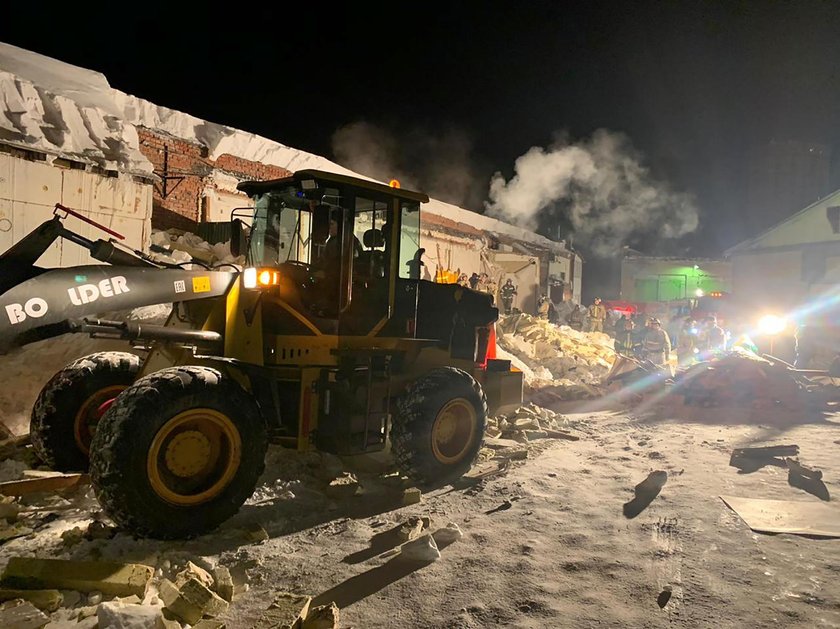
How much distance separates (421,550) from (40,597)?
2.30 metres

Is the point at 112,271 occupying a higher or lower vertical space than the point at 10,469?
higher

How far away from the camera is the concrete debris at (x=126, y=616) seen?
290 centimetres

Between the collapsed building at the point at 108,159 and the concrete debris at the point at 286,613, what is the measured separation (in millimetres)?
6910

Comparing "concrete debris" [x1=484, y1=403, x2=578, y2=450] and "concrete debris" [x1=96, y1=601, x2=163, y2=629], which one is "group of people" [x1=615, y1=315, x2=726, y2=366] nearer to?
"concrete debris" [x1=484, y1=403, x2=578, y2=450]

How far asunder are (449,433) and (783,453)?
4.55 meters

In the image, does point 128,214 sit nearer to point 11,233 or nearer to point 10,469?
point 11,233

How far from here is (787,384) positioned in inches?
471

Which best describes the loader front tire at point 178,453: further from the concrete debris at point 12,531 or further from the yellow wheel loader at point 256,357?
the concrete debris at point 12,531

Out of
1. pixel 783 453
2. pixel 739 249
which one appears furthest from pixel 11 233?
pixel 739 249

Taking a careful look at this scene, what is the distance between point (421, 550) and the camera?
13.6 ft

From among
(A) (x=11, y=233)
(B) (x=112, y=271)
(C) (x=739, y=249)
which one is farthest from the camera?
(C) (x=739, y=249)

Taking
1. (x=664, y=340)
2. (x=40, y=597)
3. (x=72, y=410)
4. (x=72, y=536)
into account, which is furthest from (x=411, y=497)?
(x=664, y=340)

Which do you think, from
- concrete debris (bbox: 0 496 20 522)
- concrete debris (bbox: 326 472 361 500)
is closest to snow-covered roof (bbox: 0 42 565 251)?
concrete debris (bbox: 0 496 20 522)

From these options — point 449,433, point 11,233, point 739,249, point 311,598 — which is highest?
point 739,249
